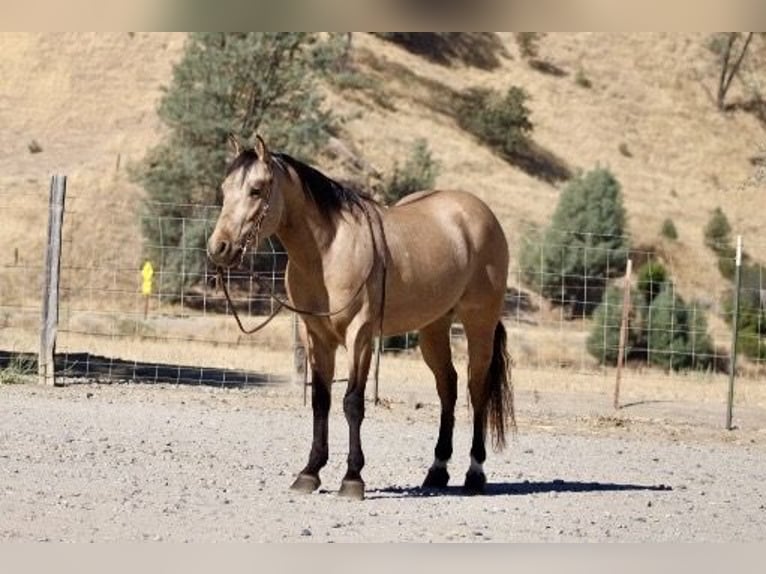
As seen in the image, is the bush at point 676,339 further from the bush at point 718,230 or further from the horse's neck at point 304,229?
the horse's neck at point 304,229

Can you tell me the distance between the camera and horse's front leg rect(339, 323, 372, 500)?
777 cm

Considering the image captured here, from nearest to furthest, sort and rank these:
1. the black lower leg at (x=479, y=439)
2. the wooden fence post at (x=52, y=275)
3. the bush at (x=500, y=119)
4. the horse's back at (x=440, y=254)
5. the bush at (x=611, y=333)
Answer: the horse's back at (x=440, y=254) → the black lower leg at (x=479, y=439) → the wooden fence post at (x=52, y=275) → the bush at (x=611, y=333) → the bush at (x=500, y=119)

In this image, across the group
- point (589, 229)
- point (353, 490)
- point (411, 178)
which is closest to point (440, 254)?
point (353, 490)

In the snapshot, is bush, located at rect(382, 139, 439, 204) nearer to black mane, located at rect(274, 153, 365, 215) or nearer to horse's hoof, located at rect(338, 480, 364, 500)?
black mane, located at rect(274, 153, 365, 215)

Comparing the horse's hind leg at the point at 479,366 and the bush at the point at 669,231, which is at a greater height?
the bush at the point at 669,231

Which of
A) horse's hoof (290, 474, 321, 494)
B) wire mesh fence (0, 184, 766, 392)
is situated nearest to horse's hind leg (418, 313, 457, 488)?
horse's hoof (290, 474, 321, 494)

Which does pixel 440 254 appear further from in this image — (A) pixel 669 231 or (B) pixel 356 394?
(A) pixel 669 231

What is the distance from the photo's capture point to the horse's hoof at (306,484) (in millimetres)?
7926

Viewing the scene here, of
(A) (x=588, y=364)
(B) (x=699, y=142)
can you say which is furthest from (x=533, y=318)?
(B) (x=699, y=142)

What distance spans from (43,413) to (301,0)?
28.0ft

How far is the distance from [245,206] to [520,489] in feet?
8.45

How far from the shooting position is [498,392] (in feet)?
29.0

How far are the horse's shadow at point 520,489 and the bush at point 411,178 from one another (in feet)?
90.3

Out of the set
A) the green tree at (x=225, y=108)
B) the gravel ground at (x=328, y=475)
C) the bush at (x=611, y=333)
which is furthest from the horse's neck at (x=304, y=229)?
the green tree at (x=225, y=108)
